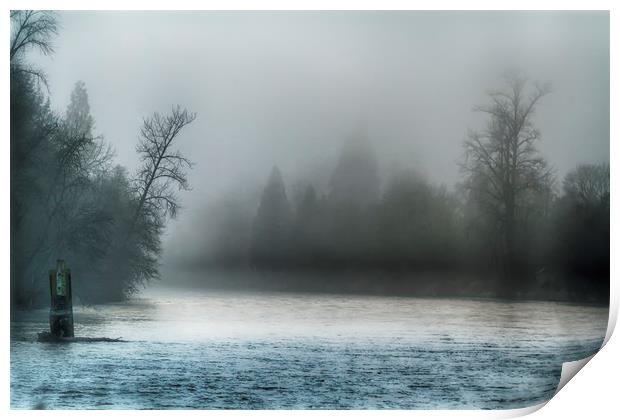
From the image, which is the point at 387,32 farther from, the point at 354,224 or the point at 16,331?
the point at 16,331

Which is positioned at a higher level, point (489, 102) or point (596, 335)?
point (489, 102)

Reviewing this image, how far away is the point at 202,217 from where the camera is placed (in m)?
7.75

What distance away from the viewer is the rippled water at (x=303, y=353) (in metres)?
7.61

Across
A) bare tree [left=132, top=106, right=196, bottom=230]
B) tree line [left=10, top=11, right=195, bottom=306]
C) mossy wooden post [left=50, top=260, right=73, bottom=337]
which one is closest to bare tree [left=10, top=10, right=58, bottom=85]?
tree line [left=10, top=11, right=195, bottom=306]

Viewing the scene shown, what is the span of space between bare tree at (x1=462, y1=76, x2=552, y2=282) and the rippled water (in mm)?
785

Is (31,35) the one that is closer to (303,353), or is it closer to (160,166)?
(160,166)

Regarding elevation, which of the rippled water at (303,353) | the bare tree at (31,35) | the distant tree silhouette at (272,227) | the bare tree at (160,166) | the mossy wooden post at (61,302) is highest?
the bare tree at (31,35)

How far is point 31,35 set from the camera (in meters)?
7.69

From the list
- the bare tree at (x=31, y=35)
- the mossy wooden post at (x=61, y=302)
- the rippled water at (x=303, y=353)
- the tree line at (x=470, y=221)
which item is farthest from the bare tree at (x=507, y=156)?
the bare tree at (x=31, y=35)

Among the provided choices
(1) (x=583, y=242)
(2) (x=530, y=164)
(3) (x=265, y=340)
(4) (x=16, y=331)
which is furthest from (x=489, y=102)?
(4) (x=16, y=331)

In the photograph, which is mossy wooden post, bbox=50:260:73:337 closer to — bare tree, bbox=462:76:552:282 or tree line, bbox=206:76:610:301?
tree line, bbox=206:76:610:301

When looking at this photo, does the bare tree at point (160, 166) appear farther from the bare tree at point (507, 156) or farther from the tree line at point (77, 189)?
the bare tree at point (507, 156)

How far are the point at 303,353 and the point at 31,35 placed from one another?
10.2ft
